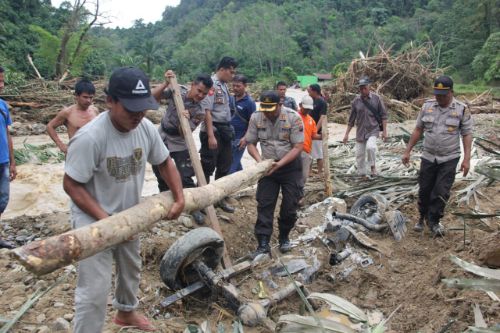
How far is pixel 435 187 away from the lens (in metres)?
5.09

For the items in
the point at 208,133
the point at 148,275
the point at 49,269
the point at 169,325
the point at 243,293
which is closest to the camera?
the point at 49,269

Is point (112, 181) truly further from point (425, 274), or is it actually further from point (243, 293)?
point (425, 274)

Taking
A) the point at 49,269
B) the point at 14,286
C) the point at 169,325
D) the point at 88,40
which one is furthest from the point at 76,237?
the point at 88,40

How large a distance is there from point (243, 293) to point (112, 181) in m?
1.86

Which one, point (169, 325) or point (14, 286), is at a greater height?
point (14, 286)

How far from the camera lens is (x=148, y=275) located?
164 inches

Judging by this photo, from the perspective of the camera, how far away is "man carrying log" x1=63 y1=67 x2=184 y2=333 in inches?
94.0

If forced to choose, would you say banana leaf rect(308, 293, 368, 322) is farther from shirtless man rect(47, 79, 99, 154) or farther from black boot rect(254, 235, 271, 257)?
shirtless man rect(47, 79, 99, 154)

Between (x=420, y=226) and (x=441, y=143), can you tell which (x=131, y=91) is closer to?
(x=441, y=143)

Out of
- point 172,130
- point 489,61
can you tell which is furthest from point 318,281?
point 489,61

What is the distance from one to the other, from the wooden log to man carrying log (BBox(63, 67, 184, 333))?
11 cm

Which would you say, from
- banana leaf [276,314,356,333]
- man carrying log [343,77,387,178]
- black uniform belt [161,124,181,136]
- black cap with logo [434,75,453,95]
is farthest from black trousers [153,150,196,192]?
man carrying log [343,77,387,178]

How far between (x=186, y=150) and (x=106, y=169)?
2.42 meters

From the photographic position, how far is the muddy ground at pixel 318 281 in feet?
10.6
